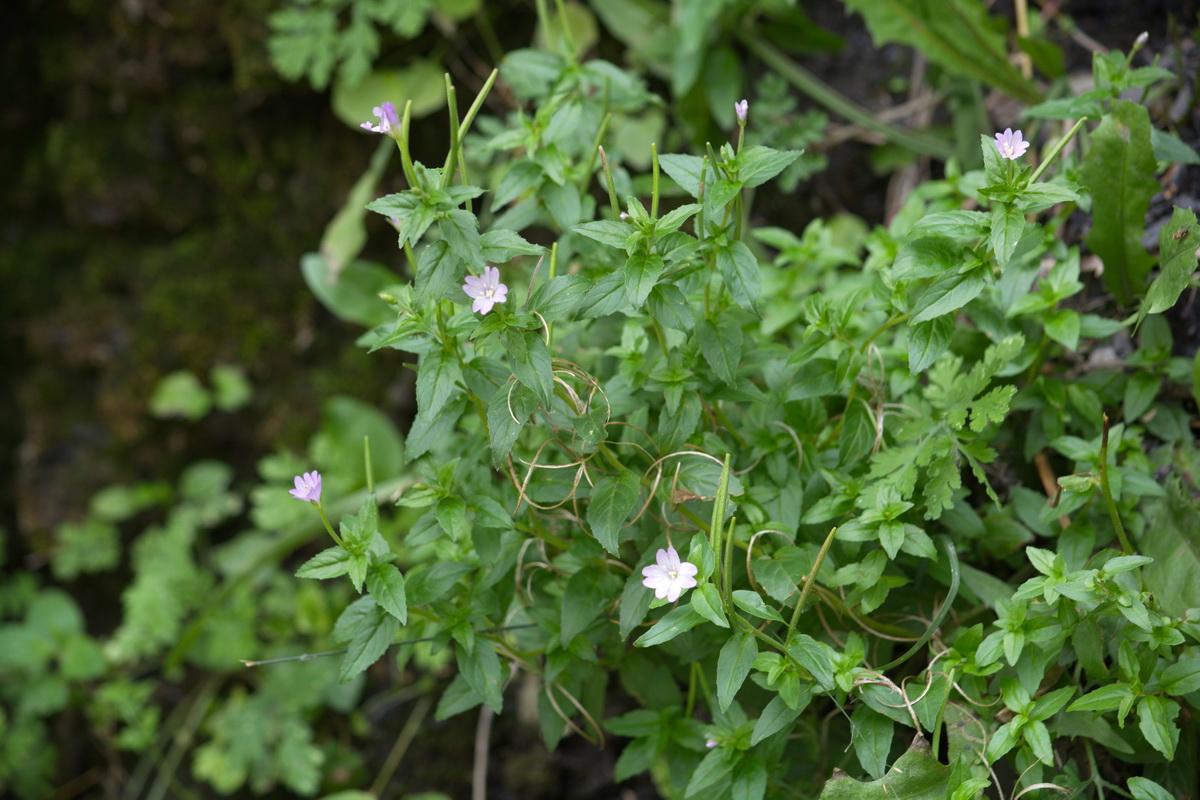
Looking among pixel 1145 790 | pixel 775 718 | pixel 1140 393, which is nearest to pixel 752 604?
pixel 775 718

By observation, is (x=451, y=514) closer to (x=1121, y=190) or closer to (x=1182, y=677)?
(x=1182, y=677)

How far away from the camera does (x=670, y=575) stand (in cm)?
96

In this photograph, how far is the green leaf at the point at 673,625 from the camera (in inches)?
36.6

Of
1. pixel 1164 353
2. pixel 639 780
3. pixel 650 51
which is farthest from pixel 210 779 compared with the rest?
pixel 1164 353

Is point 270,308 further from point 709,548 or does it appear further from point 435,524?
point 709,548

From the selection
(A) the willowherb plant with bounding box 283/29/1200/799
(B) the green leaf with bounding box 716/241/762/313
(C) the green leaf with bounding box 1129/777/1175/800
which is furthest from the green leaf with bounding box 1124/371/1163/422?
(B) the green leaf with bounding box 716/241/762/313

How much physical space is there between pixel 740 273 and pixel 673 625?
40 centimetres

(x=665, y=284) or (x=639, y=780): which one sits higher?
(x=665, y=284)

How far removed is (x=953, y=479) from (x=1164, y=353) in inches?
17.9

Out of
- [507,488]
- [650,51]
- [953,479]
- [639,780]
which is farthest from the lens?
[650,51]

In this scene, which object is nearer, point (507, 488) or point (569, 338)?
point (507, 488)

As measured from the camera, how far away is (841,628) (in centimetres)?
120

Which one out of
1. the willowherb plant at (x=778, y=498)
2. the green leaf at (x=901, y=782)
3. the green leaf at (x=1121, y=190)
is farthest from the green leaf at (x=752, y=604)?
the green leaf at (x=1121, y=190)

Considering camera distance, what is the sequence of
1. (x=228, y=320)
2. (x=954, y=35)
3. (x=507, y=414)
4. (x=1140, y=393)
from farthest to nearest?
(x=228, y=320) < (x=954, y=35) < (x=1140, y=393) < (x=507, y=414)
